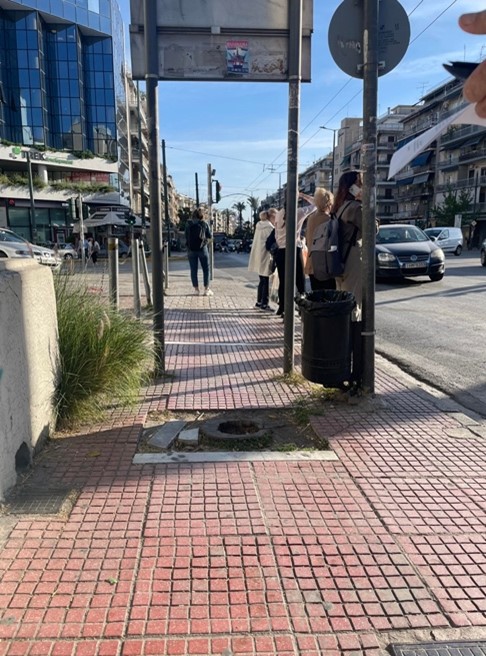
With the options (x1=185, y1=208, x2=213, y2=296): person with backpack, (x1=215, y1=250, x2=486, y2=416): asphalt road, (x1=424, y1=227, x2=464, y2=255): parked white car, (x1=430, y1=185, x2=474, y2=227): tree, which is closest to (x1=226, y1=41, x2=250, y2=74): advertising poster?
(x1=215, y1=250, x2=486, y2=416): asphalt road

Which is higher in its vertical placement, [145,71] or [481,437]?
[145,71]

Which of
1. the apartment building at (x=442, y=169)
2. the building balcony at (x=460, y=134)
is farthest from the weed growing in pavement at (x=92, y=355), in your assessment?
the building balcony at (x=460, y=134)

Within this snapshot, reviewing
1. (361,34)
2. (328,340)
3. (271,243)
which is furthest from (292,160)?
(271,243)

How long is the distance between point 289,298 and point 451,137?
7280cm

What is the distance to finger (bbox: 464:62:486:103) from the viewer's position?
1.73 metres

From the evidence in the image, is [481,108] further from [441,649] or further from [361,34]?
[361,34]

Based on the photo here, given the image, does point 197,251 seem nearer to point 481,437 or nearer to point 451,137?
point 481,437

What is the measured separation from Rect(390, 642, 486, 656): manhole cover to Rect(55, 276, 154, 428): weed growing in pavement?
2.82m

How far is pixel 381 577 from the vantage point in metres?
2.29

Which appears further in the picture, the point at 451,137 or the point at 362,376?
the point at 451,137

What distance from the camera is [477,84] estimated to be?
1.74 m

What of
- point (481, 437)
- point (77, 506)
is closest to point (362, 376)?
point (481, 437)

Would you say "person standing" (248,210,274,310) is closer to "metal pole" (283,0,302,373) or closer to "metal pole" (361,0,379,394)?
"metal pole" (283,0,302,373)

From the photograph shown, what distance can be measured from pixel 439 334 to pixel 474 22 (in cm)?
680
